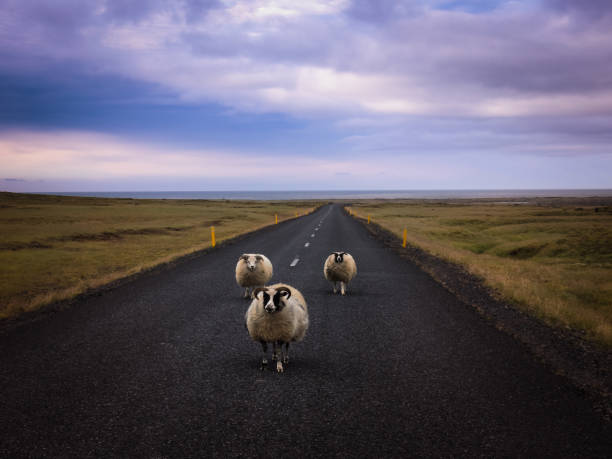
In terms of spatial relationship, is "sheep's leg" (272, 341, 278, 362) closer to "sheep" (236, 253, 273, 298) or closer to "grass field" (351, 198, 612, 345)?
"sheep" (236, 253, 273, 298)

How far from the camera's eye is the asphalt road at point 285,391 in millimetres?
4238

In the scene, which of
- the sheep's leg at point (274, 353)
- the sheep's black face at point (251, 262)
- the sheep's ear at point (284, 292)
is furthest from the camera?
the sheep's black face at point (251, 262)

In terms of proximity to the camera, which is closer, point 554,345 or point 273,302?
point 273,302

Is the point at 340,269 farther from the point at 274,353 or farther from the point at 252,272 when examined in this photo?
the point at 274,353

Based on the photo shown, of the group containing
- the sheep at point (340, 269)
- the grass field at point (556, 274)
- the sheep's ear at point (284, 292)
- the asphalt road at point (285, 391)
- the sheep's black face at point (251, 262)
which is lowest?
the grass field at point (556, 274)

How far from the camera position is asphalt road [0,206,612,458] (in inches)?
167

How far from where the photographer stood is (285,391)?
18.0 feet

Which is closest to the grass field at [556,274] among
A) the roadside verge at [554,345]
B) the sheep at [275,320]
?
the roadside verge at [554,345]

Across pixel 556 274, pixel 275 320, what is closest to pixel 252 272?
pixel 275 320

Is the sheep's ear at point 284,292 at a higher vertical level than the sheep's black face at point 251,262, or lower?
higher

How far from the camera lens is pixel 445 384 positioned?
565 cm

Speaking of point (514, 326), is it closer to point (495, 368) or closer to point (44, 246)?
point (495, 368)

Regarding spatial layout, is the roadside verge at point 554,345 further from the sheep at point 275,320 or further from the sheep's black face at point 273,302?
the sheep's black face at point 273,302

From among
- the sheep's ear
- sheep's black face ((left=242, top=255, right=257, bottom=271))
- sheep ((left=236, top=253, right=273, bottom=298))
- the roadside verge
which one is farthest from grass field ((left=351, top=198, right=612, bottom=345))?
sheep's black face ((left=242, top=255, right=257, bottom=271))
